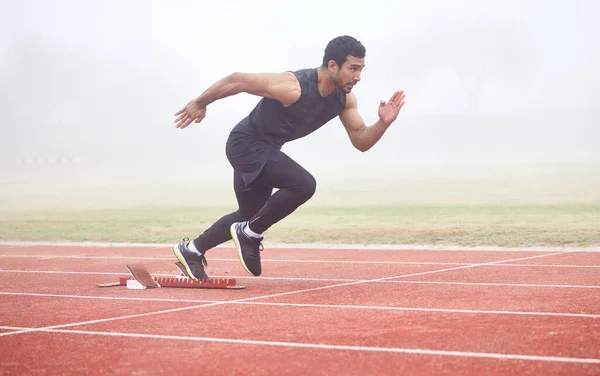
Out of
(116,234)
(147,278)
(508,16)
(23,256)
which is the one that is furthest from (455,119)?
(147,278)

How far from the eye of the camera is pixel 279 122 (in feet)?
22.0

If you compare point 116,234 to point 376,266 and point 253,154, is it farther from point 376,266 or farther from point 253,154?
point 253,154

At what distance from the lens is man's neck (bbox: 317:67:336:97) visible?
6.62 m

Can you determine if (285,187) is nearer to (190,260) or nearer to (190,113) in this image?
(190,113)

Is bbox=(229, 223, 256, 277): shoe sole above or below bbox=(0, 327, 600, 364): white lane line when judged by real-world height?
above

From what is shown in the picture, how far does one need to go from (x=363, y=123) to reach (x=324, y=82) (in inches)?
21.7

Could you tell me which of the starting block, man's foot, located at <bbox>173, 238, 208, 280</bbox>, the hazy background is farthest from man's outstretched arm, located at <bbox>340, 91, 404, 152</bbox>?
the hazy background

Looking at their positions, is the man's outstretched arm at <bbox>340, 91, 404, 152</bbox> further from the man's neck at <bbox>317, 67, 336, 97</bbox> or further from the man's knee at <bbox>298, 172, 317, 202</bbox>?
the man's knee at <bbox>298, 172, 317, 202</bbox>

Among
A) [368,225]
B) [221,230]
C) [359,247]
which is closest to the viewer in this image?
[221,230]

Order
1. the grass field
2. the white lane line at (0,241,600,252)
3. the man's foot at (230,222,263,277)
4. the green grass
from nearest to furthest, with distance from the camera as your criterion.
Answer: the man's foot at (230,222,263,277) → the white lane line at (0,241,600,252) → the green grass → the grass field

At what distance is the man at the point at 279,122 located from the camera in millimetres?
6508

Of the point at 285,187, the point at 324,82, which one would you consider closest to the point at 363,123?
the point at 324,82

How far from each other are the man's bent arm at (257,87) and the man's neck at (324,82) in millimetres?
197

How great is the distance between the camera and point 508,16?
24.6m
